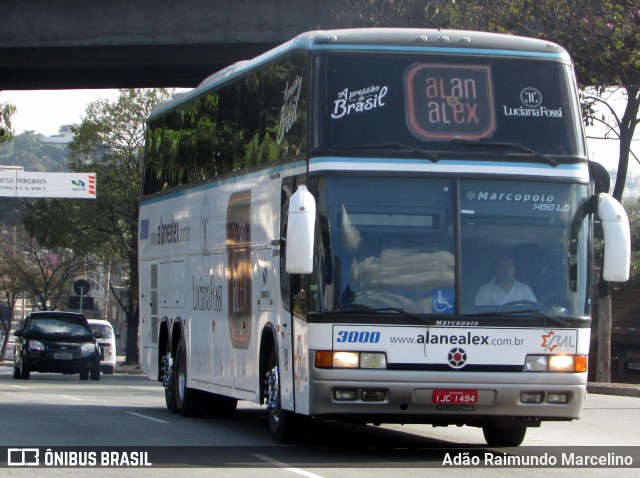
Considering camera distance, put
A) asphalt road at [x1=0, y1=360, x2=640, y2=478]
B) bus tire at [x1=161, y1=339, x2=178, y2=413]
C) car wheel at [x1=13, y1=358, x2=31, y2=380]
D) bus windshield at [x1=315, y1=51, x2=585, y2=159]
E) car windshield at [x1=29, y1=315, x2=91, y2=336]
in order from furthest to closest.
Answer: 1. car windshield at [x1=29, y1=315, x2=91, y2=336]
2. car wheel at [x1=13, y1=358, x2=31, y2=380]
3. bus tire at [x1=161, y1=339, x2=178, y2=413]
4. bus windshield at [x1=315, y1=51, x2=585, y2=159]
5. asphalt road at [x1=0, y1=360, x2=640, y2=478]

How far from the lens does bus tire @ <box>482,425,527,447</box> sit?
43.8ft

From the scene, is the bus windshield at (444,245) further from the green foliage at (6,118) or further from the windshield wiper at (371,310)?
the green foliage at (6,118)

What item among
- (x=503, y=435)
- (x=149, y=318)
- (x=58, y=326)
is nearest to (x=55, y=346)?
(x=58, y=326)

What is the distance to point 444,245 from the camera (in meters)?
11.7

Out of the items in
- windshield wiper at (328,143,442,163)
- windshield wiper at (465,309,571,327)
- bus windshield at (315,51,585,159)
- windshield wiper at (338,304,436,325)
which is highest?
bus windshield at (315,51,585,159)

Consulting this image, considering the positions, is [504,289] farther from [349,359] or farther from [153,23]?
[153,23]

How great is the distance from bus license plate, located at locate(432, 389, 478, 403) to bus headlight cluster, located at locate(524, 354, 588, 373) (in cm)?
53

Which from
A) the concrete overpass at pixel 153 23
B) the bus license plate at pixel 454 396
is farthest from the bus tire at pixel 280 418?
the concrete overpass at pixel 153 23

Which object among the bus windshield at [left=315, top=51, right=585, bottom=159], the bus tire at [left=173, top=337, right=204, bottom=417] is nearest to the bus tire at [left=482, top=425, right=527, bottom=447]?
the bus windshield at [left=315, top=51, right=585, bottom=159]

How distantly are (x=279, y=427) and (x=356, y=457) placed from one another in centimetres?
114

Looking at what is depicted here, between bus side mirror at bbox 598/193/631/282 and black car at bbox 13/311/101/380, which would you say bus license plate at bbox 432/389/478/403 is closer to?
bus side mirror at bbox 598/193/631/282

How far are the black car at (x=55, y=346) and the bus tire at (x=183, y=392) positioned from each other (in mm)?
14942

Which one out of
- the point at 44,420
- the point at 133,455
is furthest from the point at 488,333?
the point at 44,420

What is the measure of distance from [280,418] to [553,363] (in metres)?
2.74
